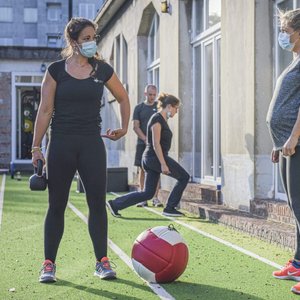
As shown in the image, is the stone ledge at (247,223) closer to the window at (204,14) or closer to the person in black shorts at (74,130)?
the person in black shorts at (74,130)

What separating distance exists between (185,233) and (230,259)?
184 cm

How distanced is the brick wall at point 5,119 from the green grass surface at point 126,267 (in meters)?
19.3

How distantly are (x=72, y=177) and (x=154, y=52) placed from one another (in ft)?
39.7

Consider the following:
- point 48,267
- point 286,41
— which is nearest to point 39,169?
point 48,267

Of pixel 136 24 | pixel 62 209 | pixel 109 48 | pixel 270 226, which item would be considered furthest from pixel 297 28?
pixel 109 48

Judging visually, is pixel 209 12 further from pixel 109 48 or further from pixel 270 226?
pixel 109 48

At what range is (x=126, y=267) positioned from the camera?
6.46 metres

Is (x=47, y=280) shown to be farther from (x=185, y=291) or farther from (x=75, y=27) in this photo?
(x=75, y=27)

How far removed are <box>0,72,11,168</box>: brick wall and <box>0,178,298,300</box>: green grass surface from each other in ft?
63.4

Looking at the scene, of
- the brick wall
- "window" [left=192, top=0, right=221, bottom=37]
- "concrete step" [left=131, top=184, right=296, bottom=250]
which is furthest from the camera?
the brick wall

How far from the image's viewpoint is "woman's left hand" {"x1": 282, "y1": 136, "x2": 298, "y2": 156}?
204 inches

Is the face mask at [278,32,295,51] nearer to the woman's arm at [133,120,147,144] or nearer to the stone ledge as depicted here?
the stone ledge

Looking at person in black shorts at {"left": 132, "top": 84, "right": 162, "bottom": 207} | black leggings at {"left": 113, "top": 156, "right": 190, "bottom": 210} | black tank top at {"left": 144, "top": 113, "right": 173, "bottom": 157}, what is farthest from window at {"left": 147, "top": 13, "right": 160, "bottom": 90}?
black leggings at {"left": 113, "top": 156, "right": 190, "bottom": 210}

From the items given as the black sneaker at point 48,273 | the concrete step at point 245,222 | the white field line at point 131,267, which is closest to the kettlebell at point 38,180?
the black sneaker at point 48,273
